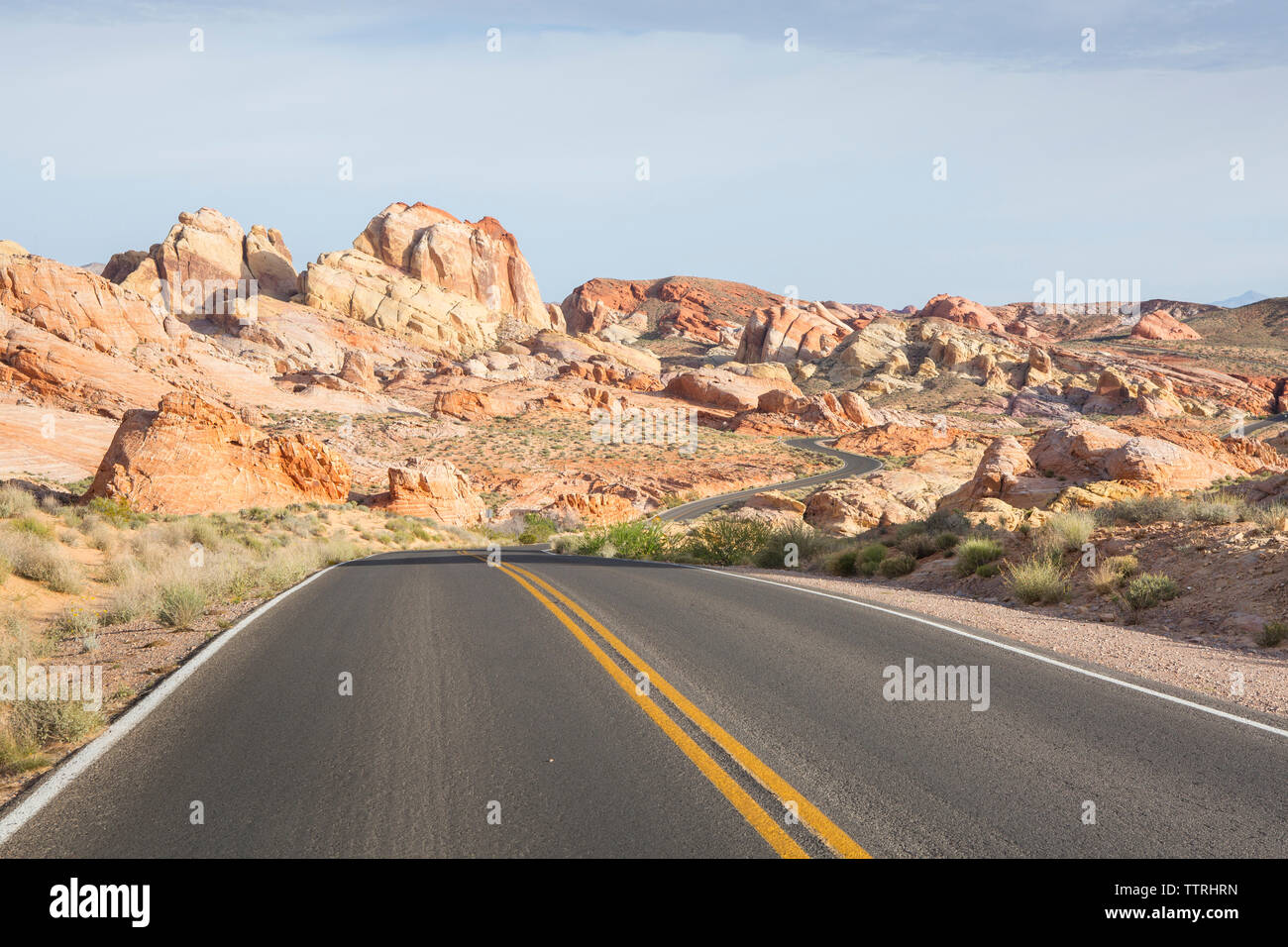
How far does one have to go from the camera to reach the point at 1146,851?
3.74m

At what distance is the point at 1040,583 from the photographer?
12.0 metres

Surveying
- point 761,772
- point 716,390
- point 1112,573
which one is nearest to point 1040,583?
point 1112,573

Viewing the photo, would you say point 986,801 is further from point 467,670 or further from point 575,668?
point 467,670

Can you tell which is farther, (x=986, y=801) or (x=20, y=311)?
(x=20, y=311)

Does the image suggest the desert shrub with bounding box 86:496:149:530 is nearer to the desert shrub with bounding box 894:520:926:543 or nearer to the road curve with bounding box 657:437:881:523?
the desert shrub with bounding box 894:520:926:543

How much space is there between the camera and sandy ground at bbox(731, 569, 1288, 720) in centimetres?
681

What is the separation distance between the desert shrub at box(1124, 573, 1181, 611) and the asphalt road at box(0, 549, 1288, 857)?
3792 mm

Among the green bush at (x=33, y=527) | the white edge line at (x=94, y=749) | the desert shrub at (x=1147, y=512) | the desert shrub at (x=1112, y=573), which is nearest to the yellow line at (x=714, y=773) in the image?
the white edge line at (x=94, y=749)

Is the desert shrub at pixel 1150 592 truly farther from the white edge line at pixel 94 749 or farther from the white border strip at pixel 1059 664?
the white edge line at pixel 94 749

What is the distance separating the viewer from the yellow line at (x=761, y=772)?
12.3 feet

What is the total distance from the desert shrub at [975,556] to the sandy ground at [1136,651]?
2.00 meters

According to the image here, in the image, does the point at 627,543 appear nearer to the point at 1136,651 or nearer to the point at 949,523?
the point at 949,523
